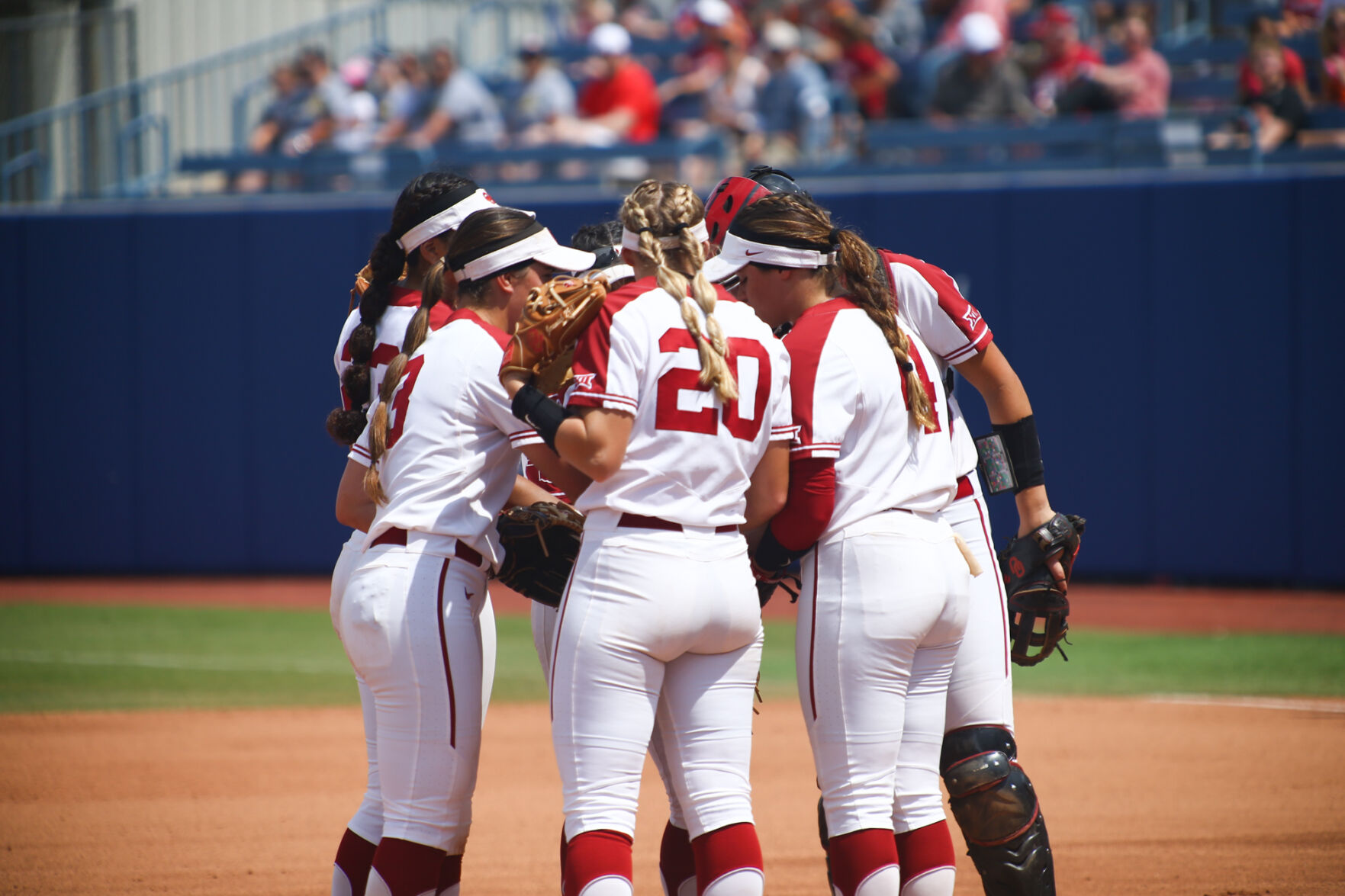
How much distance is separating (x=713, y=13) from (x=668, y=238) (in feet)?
37.3

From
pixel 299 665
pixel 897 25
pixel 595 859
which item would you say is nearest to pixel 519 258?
pixel 595 859

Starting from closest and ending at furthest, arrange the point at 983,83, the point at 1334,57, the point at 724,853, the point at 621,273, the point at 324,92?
1. the point at 724,853
2. the point at 621,273
3. the point at 1334,57
4. the point at 983,83
5. the point at 324,92

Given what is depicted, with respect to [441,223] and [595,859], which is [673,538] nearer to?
[595,859]

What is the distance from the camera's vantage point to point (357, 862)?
133 inches

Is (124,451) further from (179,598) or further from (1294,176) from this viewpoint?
(1294,176)

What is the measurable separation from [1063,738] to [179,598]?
8003 millimetres

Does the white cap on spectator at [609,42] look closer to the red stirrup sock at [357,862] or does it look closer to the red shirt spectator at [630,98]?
the red shirt spectator at [630,98]

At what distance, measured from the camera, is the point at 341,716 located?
297 inches

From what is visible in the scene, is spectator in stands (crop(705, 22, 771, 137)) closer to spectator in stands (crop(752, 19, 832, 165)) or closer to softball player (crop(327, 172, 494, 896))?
spectator in stands (crop(752, 19, 832, 165))

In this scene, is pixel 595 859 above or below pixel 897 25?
below

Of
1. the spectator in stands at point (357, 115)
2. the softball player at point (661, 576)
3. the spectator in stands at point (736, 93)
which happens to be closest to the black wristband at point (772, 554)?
the softball player at point (661, 576)

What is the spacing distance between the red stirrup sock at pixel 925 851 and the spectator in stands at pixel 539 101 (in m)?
11.1

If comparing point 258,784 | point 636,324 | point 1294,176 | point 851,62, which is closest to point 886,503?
point 636,324

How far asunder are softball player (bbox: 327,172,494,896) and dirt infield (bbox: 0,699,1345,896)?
113 centimetres
